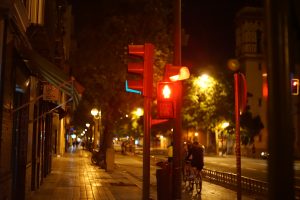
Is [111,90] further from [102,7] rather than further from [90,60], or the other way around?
[102,7]

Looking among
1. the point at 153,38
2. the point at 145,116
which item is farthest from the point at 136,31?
the point at 145,116

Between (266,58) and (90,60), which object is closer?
(266,58)

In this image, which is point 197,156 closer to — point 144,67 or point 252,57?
point 144,67

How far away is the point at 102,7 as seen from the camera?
85.8 feet

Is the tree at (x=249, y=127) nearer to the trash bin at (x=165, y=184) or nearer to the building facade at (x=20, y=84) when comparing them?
the building facade at (x=20, y=84)

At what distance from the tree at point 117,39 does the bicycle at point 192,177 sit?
269 inches

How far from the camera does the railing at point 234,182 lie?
1672 cm

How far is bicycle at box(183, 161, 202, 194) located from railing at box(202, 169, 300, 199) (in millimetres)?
1795

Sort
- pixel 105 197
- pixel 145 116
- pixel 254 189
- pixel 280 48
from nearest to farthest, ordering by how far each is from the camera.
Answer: pixel 280 48 → pixel 145 116 → pixel 105 197 → pixel 254 189

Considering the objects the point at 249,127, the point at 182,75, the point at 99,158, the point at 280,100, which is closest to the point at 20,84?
the point at 182,75

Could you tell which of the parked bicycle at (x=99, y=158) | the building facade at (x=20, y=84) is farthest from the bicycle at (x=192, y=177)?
the parked bicycle at (x=99, y=158)

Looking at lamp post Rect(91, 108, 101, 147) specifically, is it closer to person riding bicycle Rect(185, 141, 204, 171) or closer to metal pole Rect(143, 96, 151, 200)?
person riding bicycle Rect(185, 141, 204, 171)

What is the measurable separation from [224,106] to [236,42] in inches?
874

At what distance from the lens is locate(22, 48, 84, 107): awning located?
10.8 m
